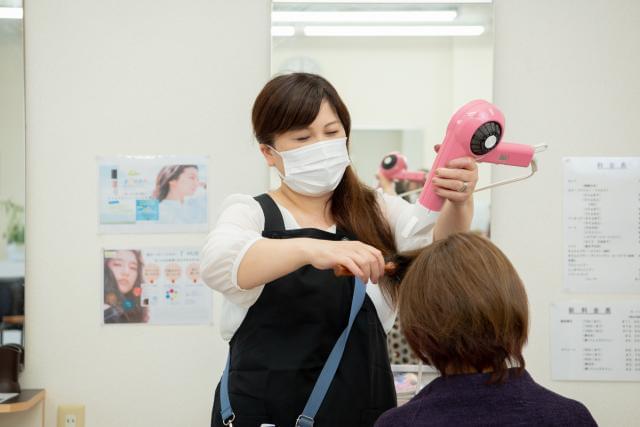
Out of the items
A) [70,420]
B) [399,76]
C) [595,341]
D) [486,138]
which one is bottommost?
[70,420]

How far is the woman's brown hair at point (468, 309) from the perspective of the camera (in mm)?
978

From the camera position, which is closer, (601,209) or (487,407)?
(487,407)

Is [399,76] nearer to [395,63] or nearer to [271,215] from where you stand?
[395,63]

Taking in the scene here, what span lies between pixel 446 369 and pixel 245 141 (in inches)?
52.4

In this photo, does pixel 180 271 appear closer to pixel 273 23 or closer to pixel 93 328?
pixel 93 328

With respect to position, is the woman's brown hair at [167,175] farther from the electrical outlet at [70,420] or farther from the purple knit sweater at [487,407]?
the purple knit sweater at [487,407]

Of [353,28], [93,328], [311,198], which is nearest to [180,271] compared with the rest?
[93,328]

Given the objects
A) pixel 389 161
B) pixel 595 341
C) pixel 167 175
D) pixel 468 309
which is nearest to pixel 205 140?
pixel 167 175

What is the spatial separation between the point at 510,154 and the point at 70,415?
1.78 meters

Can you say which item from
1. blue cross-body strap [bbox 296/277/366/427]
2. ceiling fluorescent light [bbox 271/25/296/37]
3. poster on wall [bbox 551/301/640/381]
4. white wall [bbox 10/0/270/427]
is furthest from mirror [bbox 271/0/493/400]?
blue cross-body strap [bbox 296/277/366/427]

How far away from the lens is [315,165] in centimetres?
137

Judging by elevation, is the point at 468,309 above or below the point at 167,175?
below

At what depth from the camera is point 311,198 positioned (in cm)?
147

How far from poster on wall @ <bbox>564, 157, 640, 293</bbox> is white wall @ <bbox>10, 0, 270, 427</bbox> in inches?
42.9
